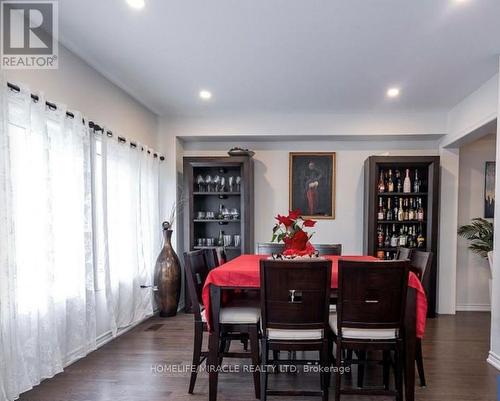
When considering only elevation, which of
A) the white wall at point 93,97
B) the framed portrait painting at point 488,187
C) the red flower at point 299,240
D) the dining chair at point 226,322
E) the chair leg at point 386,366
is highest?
the white wall at point 93,97

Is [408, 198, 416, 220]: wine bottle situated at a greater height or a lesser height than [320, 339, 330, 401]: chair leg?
greater

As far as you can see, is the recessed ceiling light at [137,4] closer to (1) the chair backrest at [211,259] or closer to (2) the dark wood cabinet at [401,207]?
(1) the chair backrest at [211,259]

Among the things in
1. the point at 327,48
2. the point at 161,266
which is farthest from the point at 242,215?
the point at 327,48

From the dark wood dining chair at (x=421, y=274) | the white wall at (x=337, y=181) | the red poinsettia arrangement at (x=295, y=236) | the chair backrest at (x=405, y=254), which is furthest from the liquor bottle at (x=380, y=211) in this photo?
the red poinsettia arrangement at (x=295, y=236)

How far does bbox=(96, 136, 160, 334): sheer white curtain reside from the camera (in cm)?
313

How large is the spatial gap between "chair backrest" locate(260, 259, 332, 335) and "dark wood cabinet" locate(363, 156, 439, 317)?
2.53m

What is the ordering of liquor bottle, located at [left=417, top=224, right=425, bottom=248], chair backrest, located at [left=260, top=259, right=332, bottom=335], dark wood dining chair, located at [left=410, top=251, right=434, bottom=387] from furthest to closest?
1. liquor bottle, located at [left=417, top=224, right=425, bottom=248]
2. dark wood dining chair, located at [left=410, top=251, right=434, bottom=387]
3. chair backrest, located at [left=260, top=259, right=332, bottom=335]

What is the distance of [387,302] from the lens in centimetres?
186

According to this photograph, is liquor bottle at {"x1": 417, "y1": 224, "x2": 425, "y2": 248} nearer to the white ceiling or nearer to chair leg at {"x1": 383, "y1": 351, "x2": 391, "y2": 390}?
the white ceiling

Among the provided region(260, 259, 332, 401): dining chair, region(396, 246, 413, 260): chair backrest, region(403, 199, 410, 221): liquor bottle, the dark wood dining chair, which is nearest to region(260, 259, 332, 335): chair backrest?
region(260, 259, 332, 401): dining chair

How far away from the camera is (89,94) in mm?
2914

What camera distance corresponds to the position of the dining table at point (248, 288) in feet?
6.48

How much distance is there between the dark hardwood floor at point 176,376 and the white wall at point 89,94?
7.14 feet

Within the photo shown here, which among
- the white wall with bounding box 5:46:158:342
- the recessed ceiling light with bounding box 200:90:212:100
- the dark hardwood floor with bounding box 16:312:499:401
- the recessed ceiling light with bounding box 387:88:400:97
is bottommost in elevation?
the dark hardwood floor with bounding box 16:312:499:401
